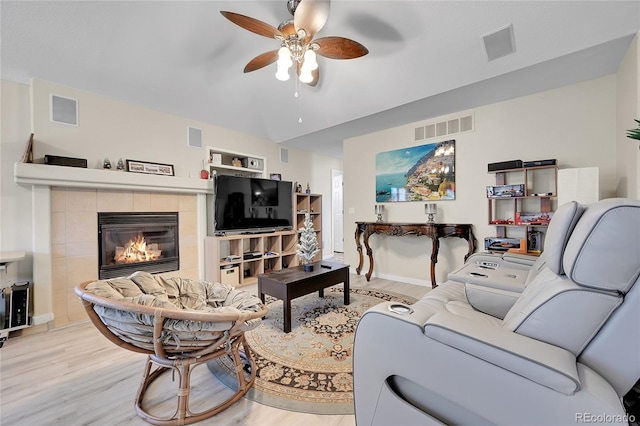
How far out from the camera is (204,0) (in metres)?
2.31

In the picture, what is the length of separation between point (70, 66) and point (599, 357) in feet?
13.9

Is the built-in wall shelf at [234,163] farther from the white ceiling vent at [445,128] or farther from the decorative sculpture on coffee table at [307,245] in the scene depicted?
the white ceiling vent at [445,128]

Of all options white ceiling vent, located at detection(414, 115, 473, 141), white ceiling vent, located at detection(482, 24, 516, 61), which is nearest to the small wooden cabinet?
white ceiling vent, located at detection(414, 115, 473, 141)

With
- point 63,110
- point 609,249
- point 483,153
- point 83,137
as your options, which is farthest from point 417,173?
point 63,110

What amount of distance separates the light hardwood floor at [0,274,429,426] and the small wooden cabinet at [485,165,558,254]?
9.26ft

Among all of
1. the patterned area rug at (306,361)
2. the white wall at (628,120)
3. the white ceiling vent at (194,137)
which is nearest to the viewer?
the patterned area rug at (306,361)

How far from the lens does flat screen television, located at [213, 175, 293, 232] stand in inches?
150

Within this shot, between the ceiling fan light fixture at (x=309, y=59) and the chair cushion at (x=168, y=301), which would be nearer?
the chair cushion at (x=168, y=301)

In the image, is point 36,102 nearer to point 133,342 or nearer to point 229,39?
point 229,39

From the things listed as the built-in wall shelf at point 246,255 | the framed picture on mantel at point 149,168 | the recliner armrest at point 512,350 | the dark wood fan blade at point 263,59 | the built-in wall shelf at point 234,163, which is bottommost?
the built-in wall shelf at point 246,255

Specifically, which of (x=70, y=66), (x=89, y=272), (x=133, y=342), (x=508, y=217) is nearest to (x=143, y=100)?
(x=70, y=66)

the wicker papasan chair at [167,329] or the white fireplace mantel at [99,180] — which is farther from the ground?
the white fireplace mantel at [99,180]

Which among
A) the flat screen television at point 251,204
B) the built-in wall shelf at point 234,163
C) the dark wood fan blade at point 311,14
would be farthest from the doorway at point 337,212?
the dark wood fan blade at point 311,14

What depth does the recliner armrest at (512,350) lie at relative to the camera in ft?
2.32
